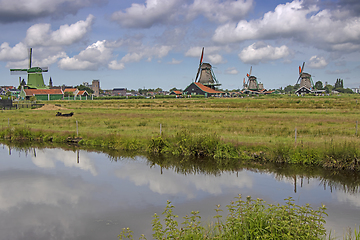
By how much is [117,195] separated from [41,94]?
10094 centimetres

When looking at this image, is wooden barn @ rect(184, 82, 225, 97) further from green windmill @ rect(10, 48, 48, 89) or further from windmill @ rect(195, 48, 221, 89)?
green windmill @ rect(10, 48, 48, 89)

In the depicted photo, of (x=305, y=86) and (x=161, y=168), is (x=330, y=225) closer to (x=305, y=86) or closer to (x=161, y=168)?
(x=161, y=168)

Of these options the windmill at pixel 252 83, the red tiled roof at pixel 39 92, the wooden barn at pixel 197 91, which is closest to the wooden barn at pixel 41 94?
the red tiled roof at pixel 39 92

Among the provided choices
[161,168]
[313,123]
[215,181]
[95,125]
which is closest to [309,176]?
[215,181]

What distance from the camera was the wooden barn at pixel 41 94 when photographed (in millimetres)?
99750

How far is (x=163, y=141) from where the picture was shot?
20422 millimetres

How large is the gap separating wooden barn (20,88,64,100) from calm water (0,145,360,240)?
90.9 metres

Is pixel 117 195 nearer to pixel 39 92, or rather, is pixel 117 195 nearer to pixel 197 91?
pixel 197 91

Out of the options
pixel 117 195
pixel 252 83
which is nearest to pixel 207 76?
pixel 252 83

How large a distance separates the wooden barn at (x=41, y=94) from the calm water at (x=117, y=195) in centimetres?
9086

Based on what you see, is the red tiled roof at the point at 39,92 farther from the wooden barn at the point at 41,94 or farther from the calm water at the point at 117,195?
the calm water at the point at 117,195

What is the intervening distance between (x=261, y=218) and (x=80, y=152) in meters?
17.4

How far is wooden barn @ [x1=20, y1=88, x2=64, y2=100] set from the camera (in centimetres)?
9975

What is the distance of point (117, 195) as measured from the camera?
1302 centimetres
